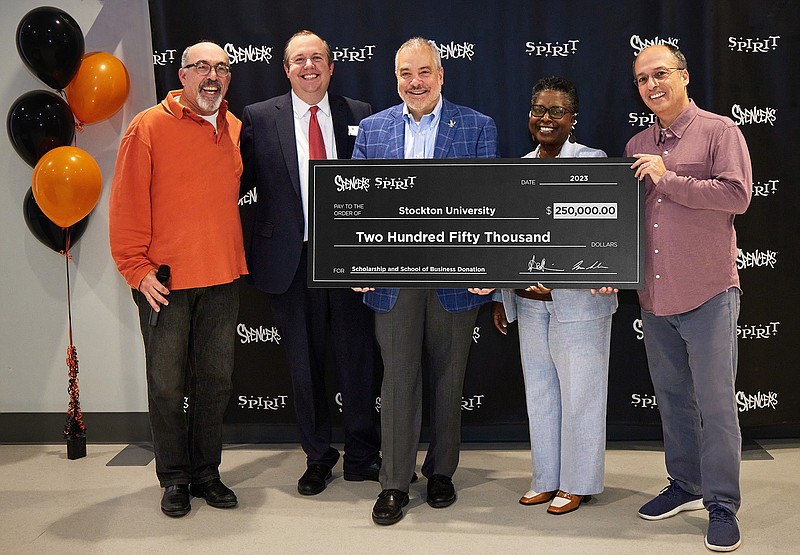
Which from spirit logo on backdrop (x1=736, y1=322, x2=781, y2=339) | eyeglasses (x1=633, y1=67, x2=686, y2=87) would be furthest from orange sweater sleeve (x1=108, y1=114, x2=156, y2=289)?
spirit logo on backdrop (x1=736, y1=322, x2=781, y2=339)

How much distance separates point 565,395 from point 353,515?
0.95 meters

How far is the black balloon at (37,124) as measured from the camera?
3820 millimetres

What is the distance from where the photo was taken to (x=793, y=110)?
3.96 metres

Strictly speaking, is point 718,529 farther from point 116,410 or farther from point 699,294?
point 116,410

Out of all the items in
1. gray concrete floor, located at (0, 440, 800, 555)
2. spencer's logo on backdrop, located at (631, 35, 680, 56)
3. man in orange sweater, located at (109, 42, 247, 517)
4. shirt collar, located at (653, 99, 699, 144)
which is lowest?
gray concrete floor, located at (0, 440, 800, 555)

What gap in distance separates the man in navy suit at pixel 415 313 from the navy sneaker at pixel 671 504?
0.76 m

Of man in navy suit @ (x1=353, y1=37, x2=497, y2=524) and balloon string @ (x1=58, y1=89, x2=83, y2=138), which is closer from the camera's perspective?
man in navy suit @ (x1=353, y1=37, x2=497, y2=524)

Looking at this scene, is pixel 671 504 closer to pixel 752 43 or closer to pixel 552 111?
pixel 552 111

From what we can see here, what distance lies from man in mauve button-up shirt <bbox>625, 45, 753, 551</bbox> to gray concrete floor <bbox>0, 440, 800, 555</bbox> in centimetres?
32

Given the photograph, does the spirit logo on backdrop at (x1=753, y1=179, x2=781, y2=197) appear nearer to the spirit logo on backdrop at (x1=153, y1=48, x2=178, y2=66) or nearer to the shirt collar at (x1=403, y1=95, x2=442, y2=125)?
the shirt collar at (x1=403, y1=95, x2=442, y2=125)

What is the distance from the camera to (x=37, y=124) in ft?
12.5

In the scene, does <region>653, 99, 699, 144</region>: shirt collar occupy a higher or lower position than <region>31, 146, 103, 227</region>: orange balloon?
higher

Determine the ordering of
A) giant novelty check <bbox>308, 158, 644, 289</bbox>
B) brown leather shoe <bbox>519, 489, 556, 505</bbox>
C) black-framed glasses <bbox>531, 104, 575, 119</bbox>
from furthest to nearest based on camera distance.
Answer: brown leather shoe <bbox>519, 489, 556, 505</bbox> → black-framed glasses <bbox>531, 104, 575, 119</bbox> → giant novelty check <bbox>308, 158, 644, 289</bbox>

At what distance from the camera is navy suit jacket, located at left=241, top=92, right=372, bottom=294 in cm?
342
